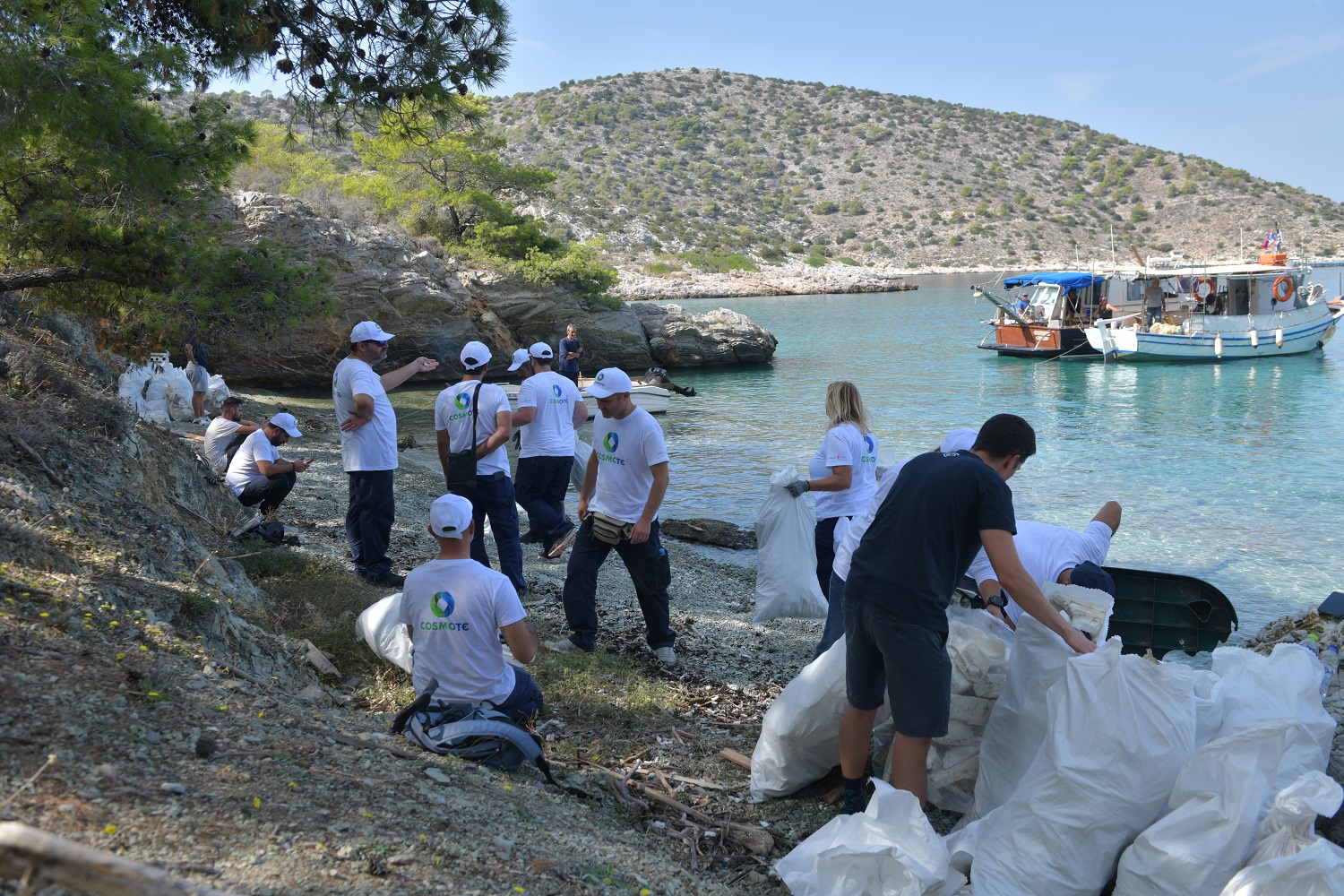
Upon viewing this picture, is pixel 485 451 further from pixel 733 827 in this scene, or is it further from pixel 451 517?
pixel 733 827

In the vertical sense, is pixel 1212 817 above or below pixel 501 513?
below

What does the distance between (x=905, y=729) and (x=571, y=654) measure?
2298 mm

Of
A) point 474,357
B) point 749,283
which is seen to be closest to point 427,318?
point 474,357

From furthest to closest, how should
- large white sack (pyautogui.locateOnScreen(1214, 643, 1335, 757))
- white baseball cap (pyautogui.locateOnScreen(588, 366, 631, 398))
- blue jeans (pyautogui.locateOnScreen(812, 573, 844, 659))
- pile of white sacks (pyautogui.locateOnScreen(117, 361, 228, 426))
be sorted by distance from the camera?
pile of white sacks (pyautogui.locateOnScreen(117, 361, 228, 426))
white baseball cap (pyautogui.locateOnScreen(588, 366, 631, 398))
blue jeans (pyautogui.locateOnScreen(812, 573, 844, 659))
large white sack (pyautogui.locateOnScreen(1214, 643, 1335, 757))

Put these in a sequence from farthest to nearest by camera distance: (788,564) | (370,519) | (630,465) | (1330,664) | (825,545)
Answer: (788,564), (370,519), (825,545), (630,465), (1330,664)

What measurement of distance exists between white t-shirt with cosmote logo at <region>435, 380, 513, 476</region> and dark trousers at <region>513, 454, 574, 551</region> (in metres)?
0.93

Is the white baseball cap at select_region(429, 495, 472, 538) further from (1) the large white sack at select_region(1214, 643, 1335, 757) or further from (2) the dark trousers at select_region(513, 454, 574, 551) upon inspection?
(2) the dark trousers at select_region(513, 454, 574, 551)

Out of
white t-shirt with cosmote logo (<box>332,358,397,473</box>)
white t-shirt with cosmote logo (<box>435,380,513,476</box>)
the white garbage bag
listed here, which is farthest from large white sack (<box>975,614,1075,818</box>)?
white t-shirt with cosmote logo (<box>332,358,397,473</box>)

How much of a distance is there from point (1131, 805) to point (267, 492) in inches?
249

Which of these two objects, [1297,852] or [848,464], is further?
[848,464]

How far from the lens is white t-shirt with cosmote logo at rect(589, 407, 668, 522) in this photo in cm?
525

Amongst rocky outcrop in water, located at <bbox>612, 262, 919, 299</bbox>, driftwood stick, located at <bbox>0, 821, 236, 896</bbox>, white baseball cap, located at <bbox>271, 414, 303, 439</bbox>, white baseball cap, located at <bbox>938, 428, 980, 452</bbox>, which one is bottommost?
driftwood stick, located at <bbox>0, 821, 236, 896</bbox>

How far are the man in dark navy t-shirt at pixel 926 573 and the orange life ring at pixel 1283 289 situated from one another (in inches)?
1198

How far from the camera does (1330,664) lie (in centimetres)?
365
